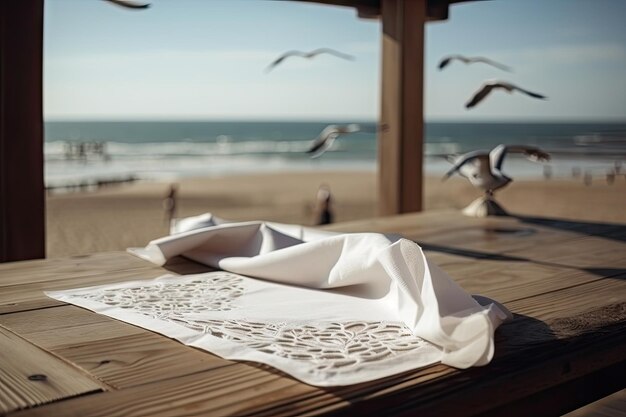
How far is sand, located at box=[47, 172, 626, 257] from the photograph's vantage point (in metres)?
8.64

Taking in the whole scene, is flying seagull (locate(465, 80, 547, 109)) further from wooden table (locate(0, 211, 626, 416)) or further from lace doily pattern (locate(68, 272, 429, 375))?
lace doily pattern (locate(68, 272, 429, 375))

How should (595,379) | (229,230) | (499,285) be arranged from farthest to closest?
(229,230)
(499,285)
(595,379)

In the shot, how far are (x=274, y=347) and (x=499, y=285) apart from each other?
0.57 metres

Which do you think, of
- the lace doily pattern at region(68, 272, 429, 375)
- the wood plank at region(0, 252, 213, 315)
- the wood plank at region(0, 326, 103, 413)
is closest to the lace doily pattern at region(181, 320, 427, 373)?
the lace doily pattern at region(68, 272, 429, 375)

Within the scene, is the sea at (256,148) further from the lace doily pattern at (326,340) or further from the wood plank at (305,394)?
the wood plank at (305,394)

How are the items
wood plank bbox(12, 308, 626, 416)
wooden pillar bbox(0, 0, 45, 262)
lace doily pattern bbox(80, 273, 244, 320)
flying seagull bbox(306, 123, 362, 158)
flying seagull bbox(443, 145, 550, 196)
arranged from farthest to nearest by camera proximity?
1. flying seagull bbox(306, 123, 362, 158)
2. flying seagull bbox(443, 145, 550, 196)
3. wooden pillar bbox(0, 0, 45, 262)
4. lace doily pattern bbox(80, 273, 244, 320)
5. wood plank bbox(12, 308, 626, 416)

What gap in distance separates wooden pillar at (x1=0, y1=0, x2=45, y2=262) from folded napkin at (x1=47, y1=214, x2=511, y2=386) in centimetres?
72

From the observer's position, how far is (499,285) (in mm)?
1310

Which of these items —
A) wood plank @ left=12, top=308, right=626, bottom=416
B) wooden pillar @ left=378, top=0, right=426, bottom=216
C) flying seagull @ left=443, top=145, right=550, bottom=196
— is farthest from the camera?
wooden pillar @ left=378, top=0, right=426, bottom=216

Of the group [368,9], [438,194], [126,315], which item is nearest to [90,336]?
[126,315]

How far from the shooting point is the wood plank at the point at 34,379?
72cm

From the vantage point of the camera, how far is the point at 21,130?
2.01 metres

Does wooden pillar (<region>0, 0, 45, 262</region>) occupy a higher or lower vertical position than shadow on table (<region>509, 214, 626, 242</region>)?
higher

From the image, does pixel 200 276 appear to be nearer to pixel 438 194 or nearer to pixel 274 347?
pixel 274 347
